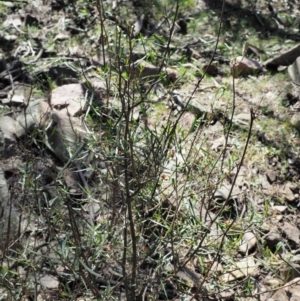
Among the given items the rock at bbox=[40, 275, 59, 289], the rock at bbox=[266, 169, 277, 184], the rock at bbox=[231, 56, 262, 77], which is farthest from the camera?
the rock at bbox=[231, 56, 262, 77]

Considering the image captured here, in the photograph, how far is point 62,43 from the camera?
6160 mm

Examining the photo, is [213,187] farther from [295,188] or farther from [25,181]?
[295,188]

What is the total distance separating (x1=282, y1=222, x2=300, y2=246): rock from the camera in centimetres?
434

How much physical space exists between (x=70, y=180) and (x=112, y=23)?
7.44ft

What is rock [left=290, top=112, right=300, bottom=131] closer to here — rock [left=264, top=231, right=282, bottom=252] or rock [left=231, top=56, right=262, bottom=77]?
rock [left=231, top=56, right=262, bottom=77]

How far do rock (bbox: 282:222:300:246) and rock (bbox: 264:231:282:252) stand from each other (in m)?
0.11

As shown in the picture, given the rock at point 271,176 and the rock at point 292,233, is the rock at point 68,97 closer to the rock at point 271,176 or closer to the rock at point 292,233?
the rock at point 271,176

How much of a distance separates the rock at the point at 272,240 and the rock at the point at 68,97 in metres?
1.78

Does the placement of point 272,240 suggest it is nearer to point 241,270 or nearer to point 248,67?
point 241,270

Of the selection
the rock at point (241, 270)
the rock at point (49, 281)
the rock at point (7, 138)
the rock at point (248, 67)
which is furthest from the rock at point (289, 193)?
the rock at point (7, 138)

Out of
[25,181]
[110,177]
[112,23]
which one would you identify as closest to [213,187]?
[110,177]

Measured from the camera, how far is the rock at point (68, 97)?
507 centimetres

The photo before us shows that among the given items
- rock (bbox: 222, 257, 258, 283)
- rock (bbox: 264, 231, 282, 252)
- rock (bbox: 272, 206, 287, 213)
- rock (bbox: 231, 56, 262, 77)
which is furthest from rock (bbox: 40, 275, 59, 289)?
rock (bbox: 231, 56, 262, 77)

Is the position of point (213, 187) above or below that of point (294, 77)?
above
